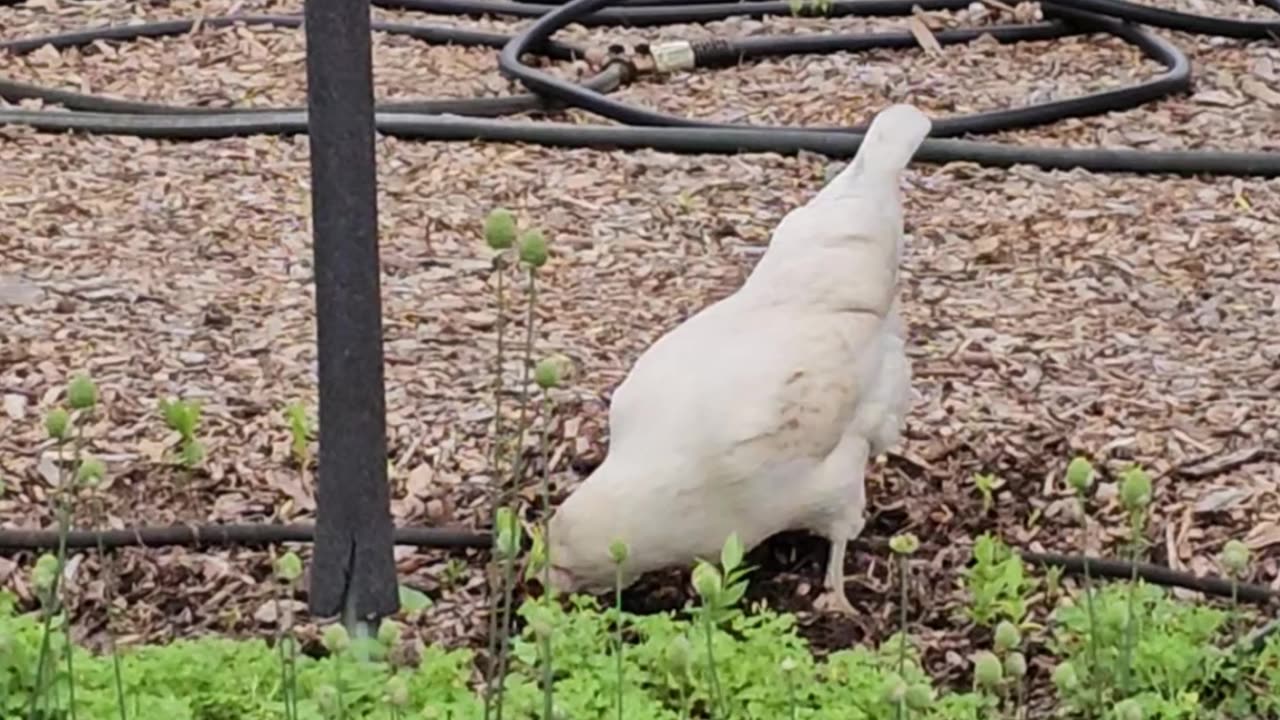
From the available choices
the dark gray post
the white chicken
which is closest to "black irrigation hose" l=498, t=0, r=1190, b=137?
the white chicken

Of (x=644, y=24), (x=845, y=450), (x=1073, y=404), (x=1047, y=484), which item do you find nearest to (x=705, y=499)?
(x=845, y=450)

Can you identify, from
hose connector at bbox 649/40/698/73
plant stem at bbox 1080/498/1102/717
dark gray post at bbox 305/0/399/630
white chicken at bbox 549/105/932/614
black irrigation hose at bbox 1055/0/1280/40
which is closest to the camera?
plant stem at bbox 1080/498/1102/717

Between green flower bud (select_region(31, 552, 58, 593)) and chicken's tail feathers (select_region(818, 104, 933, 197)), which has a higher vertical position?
chicken's tail feathers (select_region(818, 104, 933, 197))

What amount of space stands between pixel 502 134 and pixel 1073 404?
1819 millimetres

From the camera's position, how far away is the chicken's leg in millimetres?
2977

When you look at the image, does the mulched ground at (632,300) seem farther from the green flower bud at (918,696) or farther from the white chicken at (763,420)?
the green flower bud at (918,696)

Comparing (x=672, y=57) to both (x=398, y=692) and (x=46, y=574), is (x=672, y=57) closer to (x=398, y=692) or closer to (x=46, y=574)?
(x=46, y=574)

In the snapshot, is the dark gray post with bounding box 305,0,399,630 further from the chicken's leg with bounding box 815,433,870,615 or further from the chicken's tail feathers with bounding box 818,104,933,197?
the chicken's tail feathers with bounding box 818,104,933,197

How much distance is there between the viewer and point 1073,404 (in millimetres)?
3598

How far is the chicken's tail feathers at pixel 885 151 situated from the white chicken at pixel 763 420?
6cm

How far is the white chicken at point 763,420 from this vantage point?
290 cm

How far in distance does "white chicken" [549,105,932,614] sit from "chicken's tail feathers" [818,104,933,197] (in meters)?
0.06

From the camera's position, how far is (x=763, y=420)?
2904mm

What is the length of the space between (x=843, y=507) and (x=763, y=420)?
0.19m
